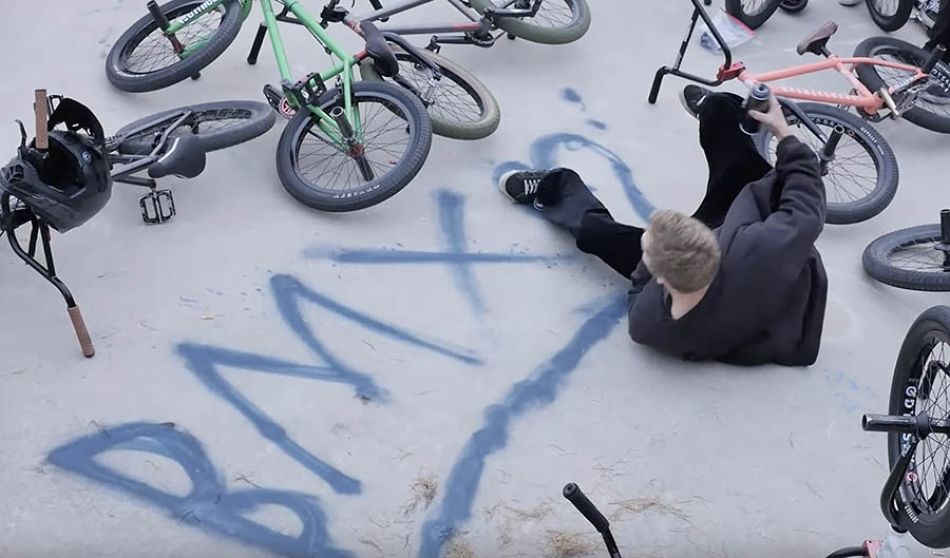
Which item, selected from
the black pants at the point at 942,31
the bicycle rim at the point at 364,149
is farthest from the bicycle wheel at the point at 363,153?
the black pants at the point at 942,31

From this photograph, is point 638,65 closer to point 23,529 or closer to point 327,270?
point 327,270

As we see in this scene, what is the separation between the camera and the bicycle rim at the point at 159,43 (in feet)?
16.7

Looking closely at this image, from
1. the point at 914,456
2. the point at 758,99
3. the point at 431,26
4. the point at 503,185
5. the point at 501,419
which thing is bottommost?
the point at 501,419

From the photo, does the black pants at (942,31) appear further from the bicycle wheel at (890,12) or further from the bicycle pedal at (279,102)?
the bicycle pedal at (279,102)

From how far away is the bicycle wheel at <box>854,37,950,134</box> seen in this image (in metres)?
5.30

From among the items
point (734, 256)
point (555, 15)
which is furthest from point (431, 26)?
point (734, 256)

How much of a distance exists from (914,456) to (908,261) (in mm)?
1558

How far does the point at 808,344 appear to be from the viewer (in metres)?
3.91

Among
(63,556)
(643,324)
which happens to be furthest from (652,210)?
(63,556)

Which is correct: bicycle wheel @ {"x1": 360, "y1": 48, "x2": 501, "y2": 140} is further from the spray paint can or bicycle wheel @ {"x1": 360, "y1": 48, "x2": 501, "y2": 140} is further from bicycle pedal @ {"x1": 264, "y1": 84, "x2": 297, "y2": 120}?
the spray paint can

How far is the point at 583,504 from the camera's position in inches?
105

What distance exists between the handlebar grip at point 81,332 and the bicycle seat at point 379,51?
1.72 meters

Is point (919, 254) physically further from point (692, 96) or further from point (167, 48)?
point (167, 48)

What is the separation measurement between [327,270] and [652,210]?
1.49 metres
